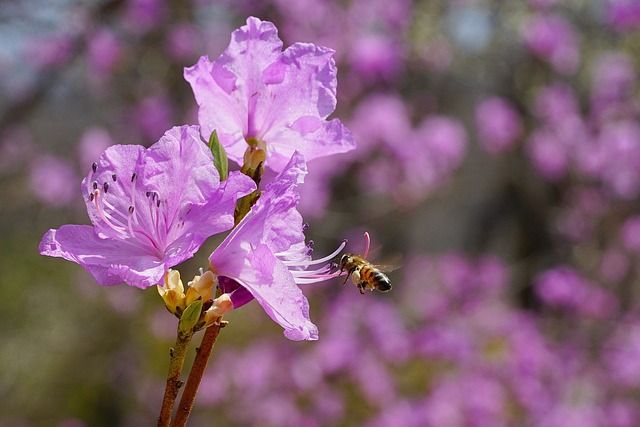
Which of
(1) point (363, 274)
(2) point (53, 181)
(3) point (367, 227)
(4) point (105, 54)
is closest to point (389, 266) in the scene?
(1) point (363, 274)

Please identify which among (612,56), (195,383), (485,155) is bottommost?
(485,155)

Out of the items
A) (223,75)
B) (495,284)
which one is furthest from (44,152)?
(223,75)

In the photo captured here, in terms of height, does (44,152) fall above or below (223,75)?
below

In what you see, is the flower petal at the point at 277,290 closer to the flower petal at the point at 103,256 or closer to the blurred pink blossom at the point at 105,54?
the flower petal at the point at 103,256

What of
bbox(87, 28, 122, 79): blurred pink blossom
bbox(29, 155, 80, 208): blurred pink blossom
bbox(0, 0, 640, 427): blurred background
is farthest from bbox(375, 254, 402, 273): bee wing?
bbox(29, 155, 80, 208): blurred pink blossom

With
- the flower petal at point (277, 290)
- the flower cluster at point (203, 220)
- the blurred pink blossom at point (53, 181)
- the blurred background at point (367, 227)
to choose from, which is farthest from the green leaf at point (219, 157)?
the blurred pink blossom at point (53, 181)

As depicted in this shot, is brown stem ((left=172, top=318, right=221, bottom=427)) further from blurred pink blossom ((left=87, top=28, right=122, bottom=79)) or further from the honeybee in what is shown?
blurred pink blossom ((left=87, top=28, right=122, bottom=79))

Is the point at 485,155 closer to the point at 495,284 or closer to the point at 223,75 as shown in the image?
the point at 495,284

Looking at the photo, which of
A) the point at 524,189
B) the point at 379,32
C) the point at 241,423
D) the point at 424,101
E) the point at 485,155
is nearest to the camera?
the point at 241,423

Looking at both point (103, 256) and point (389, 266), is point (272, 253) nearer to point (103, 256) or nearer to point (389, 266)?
point (103, 256)
